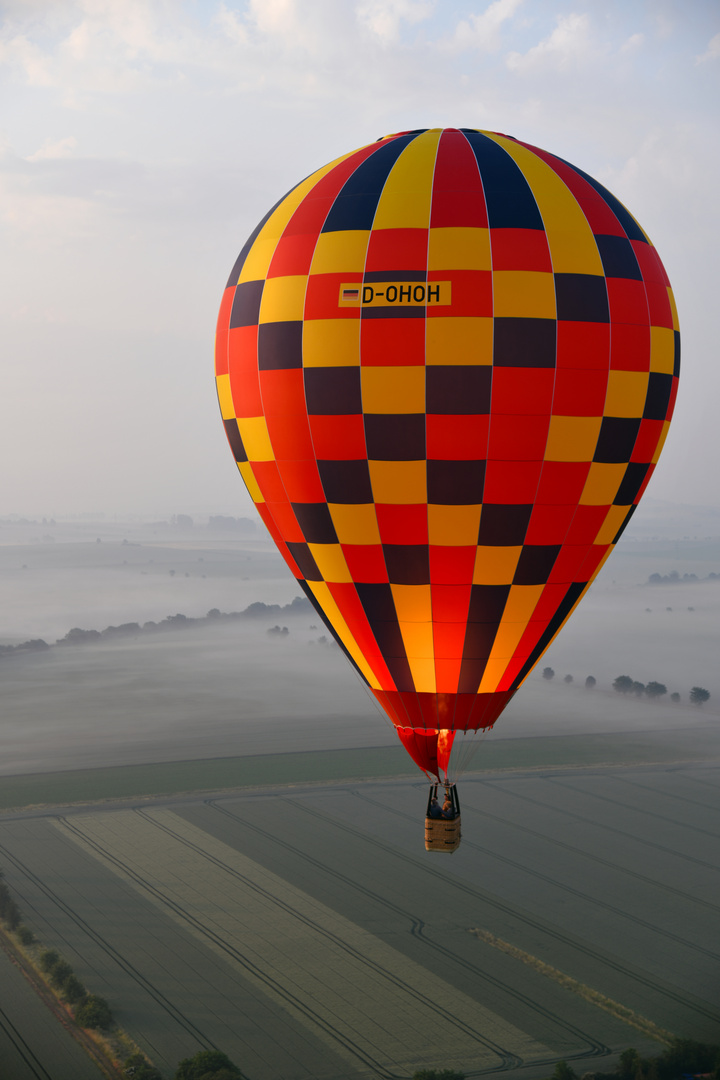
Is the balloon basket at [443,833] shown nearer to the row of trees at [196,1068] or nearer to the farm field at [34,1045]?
the row of trees at [196,1068]

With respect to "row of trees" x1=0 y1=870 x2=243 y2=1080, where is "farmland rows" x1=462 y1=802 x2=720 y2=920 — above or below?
above

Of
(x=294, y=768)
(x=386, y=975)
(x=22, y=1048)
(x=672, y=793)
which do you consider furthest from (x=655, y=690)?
(x=22, y=1048)

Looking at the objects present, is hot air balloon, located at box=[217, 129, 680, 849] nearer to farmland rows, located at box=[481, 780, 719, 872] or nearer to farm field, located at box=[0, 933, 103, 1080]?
farm field, located at box=[0, 933, 103, 1080]

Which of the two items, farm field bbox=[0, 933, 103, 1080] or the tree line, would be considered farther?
the tree line

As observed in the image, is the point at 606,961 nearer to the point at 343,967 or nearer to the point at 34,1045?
the point at 343,967

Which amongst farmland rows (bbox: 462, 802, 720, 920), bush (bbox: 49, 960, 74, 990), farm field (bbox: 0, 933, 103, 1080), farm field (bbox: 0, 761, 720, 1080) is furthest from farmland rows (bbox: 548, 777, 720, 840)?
farm field (bbox: 0, 933, 103, 1080)

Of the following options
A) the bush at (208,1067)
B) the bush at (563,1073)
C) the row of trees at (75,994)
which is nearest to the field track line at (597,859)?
the bush at (563,1073)

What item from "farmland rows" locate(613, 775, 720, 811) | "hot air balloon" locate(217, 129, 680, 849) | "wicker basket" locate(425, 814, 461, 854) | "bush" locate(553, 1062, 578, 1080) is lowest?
"bush" locate(553, 1062, 578, 1080)
